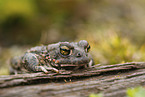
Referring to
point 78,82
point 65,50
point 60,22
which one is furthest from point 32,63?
point 60,22

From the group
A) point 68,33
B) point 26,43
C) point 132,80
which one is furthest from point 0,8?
point 132,80

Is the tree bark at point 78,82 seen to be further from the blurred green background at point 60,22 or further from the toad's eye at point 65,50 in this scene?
the blurred green background at point 60,22

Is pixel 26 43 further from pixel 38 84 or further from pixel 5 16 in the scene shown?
pixel 38 84

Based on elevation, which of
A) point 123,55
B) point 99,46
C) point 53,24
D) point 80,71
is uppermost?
point 53,24

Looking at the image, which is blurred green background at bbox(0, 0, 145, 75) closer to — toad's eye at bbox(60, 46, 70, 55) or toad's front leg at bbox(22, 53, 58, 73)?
toad's front leg at bbox(22, 53, 58, 73)

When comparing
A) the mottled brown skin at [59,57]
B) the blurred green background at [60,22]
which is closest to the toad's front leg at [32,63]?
the mottled brown skin at [59,57]

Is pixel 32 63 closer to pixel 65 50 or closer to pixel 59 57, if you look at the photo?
pixel 59 57
